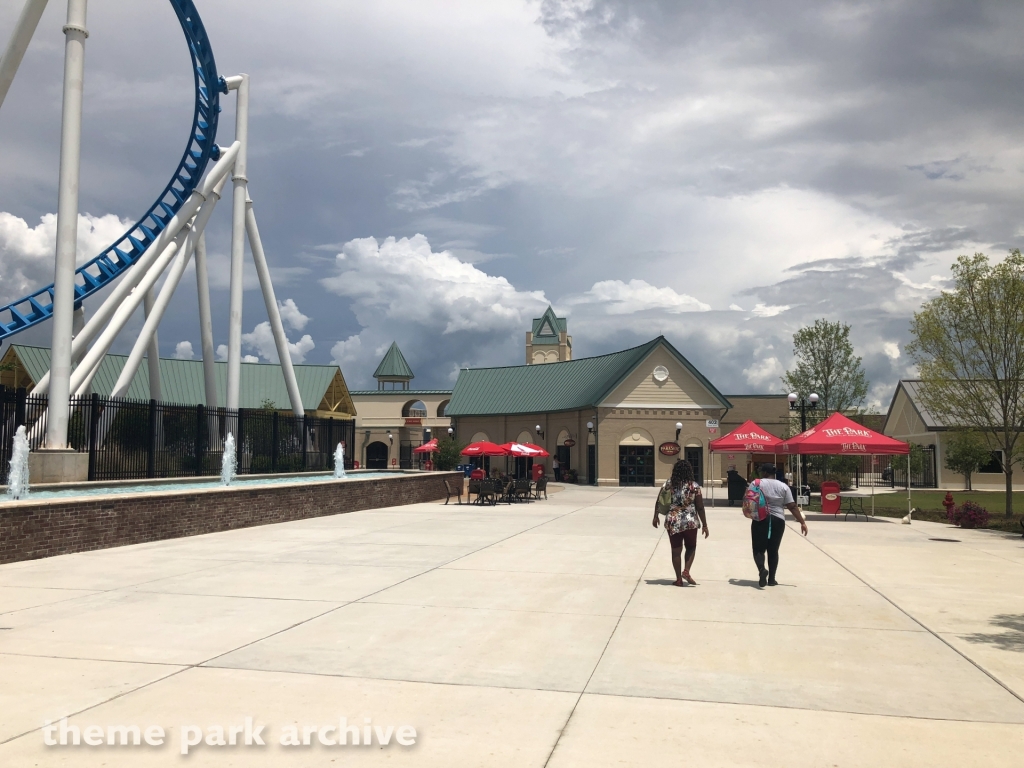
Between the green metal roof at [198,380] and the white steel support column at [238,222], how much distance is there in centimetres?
2281

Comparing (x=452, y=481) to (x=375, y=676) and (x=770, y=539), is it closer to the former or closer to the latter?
(x=770, y=539)

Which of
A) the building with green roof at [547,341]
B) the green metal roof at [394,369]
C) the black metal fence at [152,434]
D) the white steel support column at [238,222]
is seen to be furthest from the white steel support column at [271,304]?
the building with green roof at [547,341]

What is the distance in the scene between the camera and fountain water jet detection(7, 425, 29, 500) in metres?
16.3

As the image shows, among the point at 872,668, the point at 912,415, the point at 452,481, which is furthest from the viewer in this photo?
the point at 912,415

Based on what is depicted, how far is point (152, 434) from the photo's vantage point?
20812 millimetres

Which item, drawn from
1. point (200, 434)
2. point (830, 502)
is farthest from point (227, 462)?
point (830, 502)

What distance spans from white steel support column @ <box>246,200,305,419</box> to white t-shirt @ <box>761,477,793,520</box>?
24.9m

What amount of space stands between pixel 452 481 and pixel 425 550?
1950 cm

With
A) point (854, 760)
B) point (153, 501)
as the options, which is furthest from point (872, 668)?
point (153, 501)

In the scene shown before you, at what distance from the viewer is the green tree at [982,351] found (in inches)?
877

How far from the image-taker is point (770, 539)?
38.0ft

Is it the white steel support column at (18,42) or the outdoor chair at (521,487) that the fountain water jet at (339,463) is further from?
the white steel support column at (18,42)

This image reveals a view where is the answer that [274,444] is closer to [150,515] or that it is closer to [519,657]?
[150,515]

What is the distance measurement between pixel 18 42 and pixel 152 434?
455 inches
